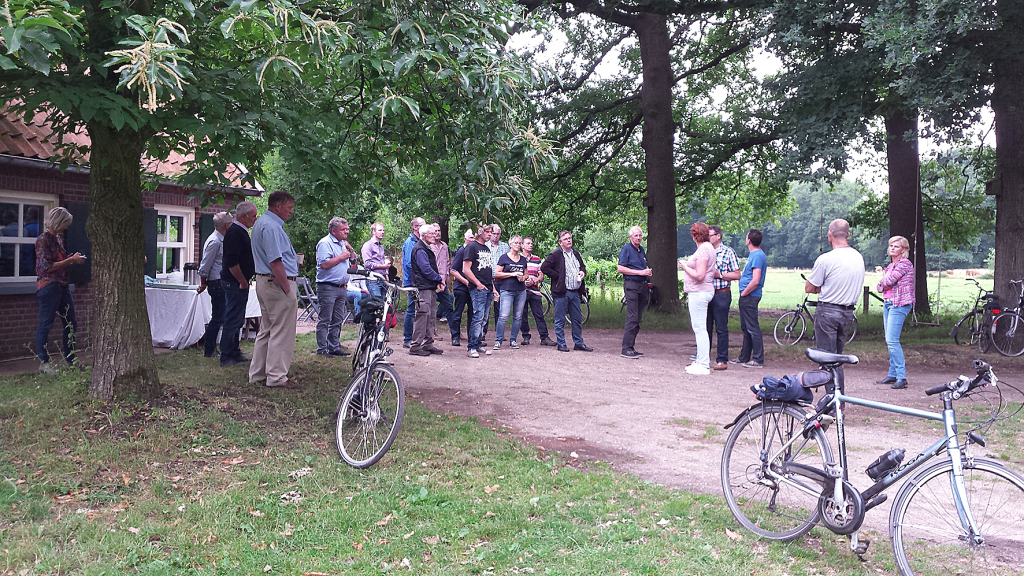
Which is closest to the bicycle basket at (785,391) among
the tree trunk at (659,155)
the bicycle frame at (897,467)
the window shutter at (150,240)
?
the bicycle frame at (897,467)

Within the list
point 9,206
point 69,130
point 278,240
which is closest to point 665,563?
point 278,240

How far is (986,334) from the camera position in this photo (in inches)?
469

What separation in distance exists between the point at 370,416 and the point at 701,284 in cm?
562

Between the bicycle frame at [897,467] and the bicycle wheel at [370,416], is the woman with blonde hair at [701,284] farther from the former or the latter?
the bicycle frame at [897,467]

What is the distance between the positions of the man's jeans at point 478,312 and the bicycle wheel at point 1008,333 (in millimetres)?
8217

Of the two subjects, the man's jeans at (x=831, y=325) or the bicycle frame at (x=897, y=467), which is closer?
the bicycle frame at (x=897, y=467)

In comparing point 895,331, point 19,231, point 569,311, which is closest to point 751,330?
point 895,331

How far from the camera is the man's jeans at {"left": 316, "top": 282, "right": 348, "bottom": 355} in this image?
10273 mm

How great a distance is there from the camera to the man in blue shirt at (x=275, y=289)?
296 inches

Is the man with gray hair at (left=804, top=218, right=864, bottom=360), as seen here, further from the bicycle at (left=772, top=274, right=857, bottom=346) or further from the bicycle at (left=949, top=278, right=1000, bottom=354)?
the bicycle at (left=949, top=278, right=1000, bottom=354)

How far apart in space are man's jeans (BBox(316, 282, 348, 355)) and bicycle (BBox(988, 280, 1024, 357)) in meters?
10.3

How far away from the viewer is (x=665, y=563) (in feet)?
12.6

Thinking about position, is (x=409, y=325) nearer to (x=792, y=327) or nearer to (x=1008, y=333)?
(x=792, y=327)

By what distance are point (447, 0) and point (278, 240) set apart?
301 cm
